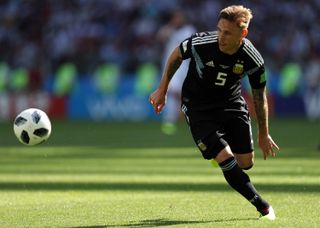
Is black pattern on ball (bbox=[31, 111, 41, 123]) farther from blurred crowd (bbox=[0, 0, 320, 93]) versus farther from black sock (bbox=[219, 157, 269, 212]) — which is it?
blurred crowd (bbox=[0, 0, 320, 93])

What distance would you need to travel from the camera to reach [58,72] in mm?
27062

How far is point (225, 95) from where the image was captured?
8273 millimetres

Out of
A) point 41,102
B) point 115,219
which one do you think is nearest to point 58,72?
point 41,102

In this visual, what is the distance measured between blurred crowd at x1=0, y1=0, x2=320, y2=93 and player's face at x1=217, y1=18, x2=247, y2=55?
18.0 m

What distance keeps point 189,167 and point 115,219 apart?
17.1 feet

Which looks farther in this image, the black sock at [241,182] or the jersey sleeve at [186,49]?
the jersey sleeve at [186,49]

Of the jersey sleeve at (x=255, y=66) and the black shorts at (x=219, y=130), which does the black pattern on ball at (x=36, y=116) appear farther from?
the jersey sleeve at (x=255, y=66)

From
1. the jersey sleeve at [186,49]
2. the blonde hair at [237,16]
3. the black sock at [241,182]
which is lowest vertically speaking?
the black sock at [241,182]

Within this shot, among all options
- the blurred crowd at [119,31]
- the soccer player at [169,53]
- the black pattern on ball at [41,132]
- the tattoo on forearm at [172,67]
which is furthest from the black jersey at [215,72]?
the blurred crowd at [119,31]

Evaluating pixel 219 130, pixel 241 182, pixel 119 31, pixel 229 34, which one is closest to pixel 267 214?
pixel 241 182

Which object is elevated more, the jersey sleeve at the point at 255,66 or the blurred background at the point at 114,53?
the jersey sleeve at the point at 255,66

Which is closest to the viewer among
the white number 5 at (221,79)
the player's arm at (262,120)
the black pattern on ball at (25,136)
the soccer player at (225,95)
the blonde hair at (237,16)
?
the blonde hair at (237,16)

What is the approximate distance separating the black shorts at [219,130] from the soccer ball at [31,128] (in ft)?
7.12

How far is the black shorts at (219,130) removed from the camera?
805 centimetres
